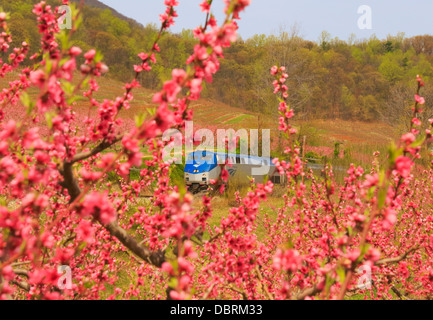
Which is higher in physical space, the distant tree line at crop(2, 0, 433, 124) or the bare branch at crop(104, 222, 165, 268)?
the distant tree line at crop(2, 0, 433, 124)

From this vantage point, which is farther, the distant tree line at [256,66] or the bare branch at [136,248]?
the distant tree line at [256,66]

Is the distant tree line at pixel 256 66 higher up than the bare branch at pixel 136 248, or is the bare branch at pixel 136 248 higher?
the distant tree line at pixel 256 66

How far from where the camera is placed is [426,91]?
1156 inches

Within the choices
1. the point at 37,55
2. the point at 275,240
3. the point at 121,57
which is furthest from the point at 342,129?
the point at 37,55

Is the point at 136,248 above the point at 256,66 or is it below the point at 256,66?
below

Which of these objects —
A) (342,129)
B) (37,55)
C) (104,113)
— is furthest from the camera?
(342,129)

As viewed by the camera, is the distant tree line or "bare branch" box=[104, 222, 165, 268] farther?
the distant tree line

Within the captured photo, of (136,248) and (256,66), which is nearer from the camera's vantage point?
(136,248)
